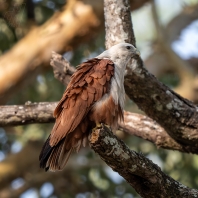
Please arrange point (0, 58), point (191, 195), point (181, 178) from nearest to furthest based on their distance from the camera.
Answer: point (191, 195)
point (0, 58)
point (181, 178)

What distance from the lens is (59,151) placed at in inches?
201

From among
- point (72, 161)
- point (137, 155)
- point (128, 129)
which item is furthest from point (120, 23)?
point (72, 161)

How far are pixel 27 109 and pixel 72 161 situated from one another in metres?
3.44

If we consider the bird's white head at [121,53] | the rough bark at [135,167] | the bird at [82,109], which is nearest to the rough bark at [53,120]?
the bird's white head at [121,53]

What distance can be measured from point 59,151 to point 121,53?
128 centimetres

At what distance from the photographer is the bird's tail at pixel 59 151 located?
500 cm

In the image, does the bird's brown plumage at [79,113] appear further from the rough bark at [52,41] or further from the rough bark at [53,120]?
the rough bark at [52,41]

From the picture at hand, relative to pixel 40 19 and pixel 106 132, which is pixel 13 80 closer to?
pixel 40 19

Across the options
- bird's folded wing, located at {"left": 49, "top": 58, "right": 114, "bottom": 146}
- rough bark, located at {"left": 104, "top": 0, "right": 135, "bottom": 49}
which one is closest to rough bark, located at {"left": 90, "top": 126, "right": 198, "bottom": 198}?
bird's folded wing, located at {"left": 49, "top": 58, "right": 114, "bottom": 146}

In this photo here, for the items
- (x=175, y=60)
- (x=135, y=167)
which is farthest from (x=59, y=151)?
(x=175, y=60)

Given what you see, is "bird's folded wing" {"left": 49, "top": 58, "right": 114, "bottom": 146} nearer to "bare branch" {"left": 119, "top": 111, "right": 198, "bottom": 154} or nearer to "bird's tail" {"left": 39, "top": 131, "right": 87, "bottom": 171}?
"bird's tail" {"left": 39, "top": 131, "right": 87, "bottom": 171}

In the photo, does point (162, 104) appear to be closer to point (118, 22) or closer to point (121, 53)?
point (121, 53)

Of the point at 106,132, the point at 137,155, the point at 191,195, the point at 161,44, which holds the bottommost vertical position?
the point at 161,44

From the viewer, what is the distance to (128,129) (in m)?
6.42
